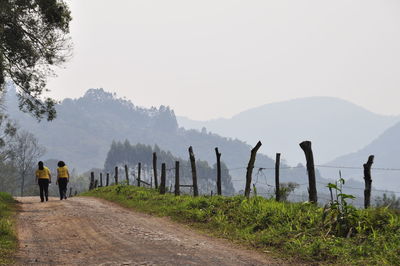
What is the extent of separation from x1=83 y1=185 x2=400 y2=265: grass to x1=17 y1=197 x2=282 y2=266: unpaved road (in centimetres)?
75

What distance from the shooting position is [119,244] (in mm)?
9102

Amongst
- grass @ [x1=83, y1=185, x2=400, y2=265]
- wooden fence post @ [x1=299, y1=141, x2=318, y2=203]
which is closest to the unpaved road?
grass @ [x1=83, y1=185, x2=400, y2=265]

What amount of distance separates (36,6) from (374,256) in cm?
1737

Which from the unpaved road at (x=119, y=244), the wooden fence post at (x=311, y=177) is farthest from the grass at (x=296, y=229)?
the unpaved road at (x=119, y=244)

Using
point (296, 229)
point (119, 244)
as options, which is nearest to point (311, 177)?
point (296, 229)

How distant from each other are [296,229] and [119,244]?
14.3 ft

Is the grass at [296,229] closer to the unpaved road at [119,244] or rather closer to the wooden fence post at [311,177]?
the wooden fence post at [311,177]

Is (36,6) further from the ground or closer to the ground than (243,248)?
further from the ground

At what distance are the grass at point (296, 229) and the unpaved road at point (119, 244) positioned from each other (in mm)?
748

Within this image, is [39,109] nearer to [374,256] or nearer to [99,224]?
[99,224]

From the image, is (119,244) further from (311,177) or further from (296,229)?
(311,177)

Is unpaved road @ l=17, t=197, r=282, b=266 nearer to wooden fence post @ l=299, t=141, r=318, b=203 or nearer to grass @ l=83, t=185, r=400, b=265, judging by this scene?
grass @ l=83, t=185, r=400, b=265

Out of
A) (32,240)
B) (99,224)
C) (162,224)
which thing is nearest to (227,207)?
(162,224)

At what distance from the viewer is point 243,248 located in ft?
31.0
